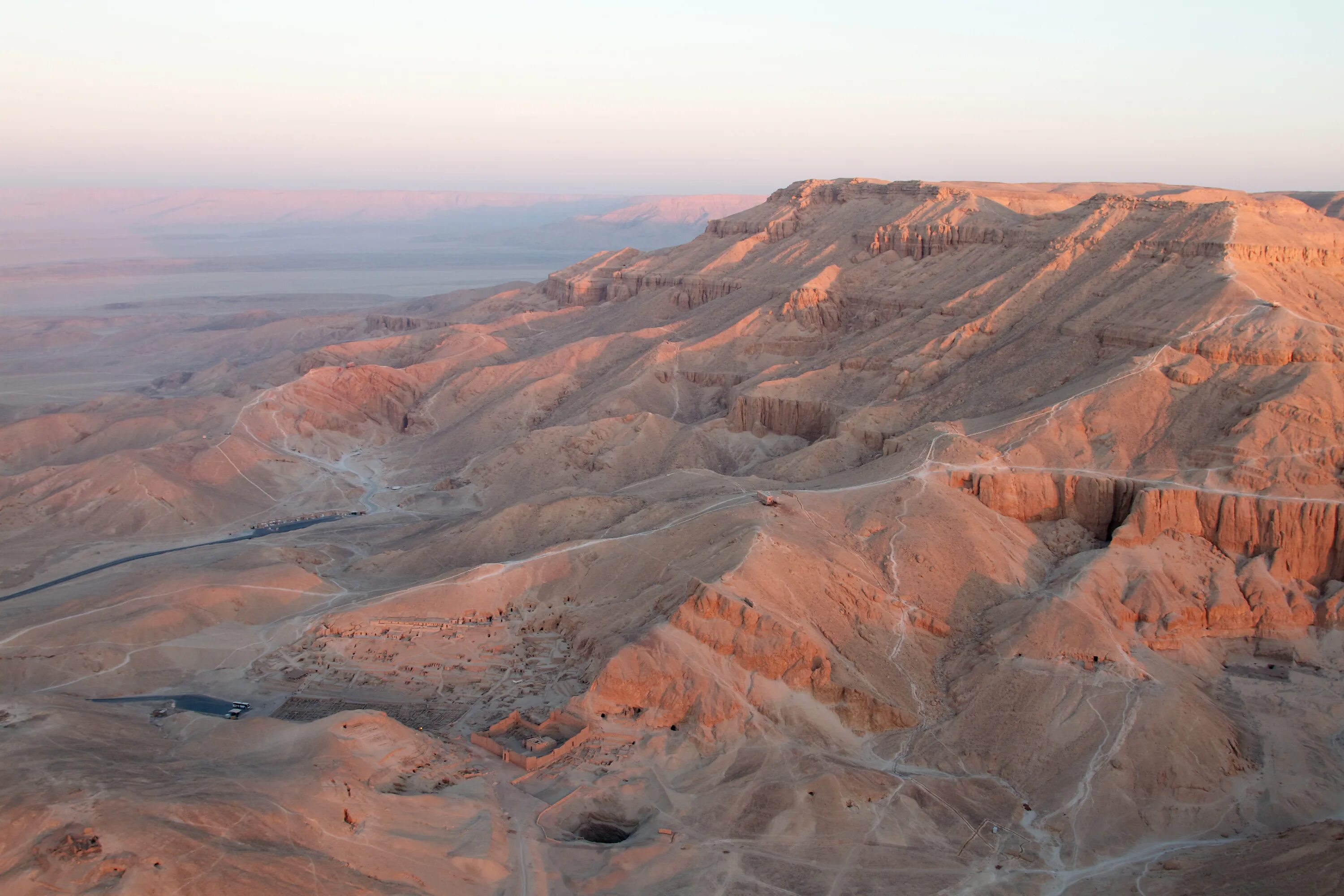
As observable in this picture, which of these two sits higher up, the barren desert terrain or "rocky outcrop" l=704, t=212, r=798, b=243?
"rocky outcrop" l=704, t=212, r=798, b=243

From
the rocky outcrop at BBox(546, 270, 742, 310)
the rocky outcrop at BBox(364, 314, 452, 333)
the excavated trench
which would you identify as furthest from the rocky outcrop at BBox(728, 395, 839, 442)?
the rocky outcrop at BBox(364, 314, 452, 333)

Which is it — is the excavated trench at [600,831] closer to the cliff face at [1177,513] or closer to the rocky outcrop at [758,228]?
the cliff face at [1177,513]

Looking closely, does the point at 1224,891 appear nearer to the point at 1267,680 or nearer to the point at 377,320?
the point at 1267,680

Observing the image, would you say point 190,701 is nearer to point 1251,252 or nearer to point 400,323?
point 1251,252

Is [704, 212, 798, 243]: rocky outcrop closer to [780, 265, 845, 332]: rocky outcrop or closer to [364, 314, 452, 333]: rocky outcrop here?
[780, 265, 845, 332]: rocky outcrop

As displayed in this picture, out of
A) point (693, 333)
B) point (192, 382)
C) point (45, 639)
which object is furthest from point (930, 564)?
point (192, 382)

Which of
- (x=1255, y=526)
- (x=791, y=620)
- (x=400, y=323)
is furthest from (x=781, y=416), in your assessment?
(x=400, y=323)

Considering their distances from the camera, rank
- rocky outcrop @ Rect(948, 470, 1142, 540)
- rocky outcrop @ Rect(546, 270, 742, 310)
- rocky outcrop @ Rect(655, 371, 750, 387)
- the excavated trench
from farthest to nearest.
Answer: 1. rocky outcrop @ Rect(546, 270, 742, 310)
2. rocky outcrop @ Rect(655, 371, 750, 387)
3. rocky outcrop @ Rect(948, 470, 1142, 540)
4. the excavated trench
